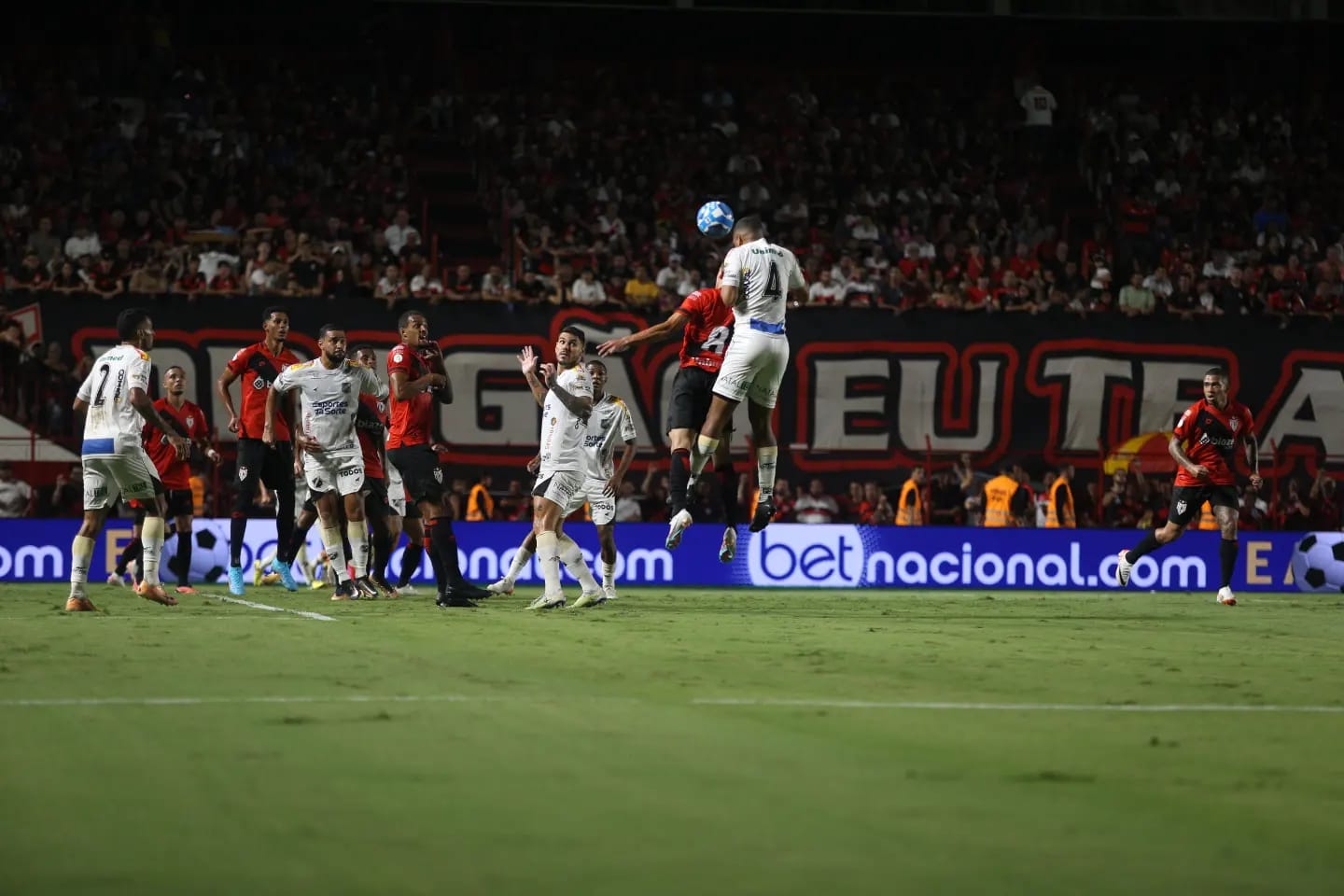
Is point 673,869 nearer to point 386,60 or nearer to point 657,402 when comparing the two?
point 657,402

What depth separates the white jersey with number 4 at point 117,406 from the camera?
1391 cm

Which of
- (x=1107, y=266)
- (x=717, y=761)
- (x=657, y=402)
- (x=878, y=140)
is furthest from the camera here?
(x=878, y=140)

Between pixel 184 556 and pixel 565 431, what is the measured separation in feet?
18.8

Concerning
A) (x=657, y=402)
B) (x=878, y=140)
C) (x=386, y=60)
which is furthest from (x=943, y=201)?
(x=386, y=60)

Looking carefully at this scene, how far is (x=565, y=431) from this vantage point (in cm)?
1492

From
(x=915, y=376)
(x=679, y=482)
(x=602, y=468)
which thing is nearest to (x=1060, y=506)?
(x=915, y=376)

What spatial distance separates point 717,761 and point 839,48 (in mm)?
33375

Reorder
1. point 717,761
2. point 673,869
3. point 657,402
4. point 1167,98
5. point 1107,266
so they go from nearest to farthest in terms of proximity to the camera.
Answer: point 673,869, point 717,761, point 657,402, point 1107,266, point 1167,98

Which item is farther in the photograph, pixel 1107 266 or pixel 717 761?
pixel 1107 266

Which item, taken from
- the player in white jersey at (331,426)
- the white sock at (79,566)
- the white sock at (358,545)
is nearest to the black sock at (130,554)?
the player in white jersey at (331,426)

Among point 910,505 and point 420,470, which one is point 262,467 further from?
point 910,505

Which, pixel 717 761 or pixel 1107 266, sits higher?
pixel 1107 266

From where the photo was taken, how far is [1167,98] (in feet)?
121

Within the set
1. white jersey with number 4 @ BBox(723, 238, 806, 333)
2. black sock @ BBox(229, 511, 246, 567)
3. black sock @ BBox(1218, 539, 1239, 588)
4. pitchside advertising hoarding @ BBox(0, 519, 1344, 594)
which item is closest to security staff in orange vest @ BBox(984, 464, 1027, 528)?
pitchside advertising hoarding @ BBox(0, 519, 1344, 594)
